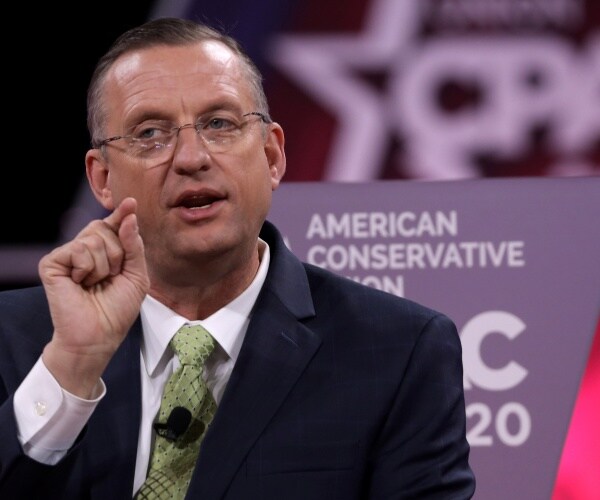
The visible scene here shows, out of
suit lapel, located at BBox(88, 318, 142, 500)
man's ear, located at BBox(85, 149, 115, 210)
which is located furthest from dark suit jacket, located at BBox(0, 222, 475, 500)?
man's ear, located at BBox(85, 149, 115, 210)

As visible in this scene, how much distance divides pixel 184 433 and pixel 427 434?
16.3 inches

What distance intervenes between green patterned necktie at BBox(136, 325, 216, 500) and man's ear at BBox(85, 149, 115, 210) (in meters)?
0.40

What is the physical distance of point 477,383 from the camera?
112 inches

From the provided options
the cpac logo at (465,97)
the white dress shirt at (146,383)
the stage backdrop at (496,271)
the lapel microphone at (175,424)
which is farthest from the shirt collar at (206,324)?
the cpac logo at (465,97)

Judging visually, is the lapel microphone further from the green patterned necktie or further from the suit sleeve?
the suit sleeve

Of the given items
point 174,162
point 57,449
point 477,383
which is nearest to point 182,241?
point 174,162

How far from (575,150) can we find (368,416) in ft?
4.42

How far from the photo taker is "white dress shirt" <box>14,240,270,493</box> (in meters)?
1.83

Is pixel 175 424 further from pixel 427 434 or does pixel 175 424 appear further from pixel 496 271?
pixel 496 271

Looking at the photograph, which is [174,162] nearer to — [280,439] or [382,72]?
[280,439]

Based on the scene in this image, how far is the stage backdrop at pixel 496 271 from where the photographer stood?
2816mm

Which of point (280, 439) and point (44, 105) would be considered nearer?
point (280, 439)

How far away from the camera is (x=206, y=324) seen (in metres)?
2.09

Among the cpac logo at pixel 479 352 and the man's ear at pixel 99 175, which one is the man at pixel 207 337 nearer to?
the man's ear at pixel 99 175
